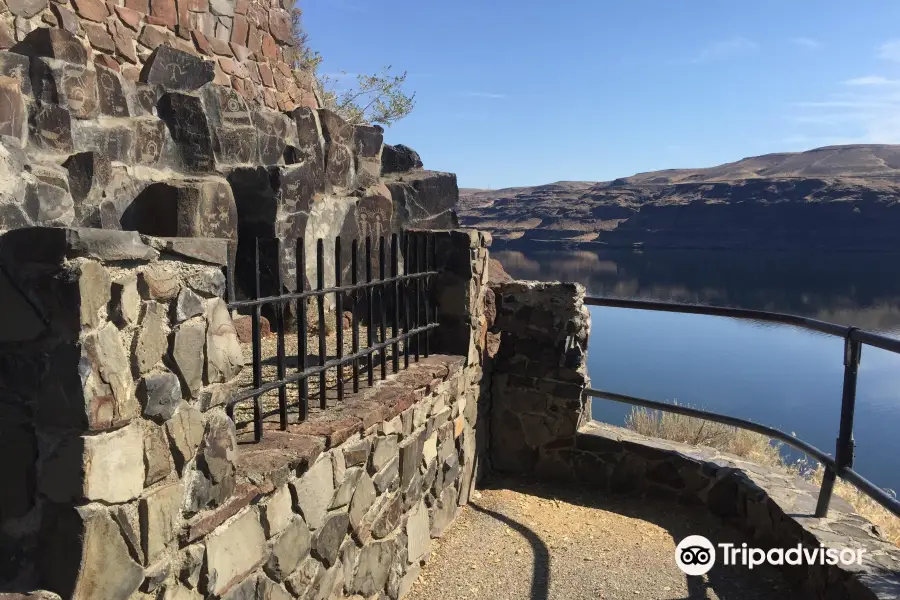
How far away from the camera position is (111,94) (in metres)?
4.15

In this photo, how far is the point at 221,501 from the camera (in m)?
1.94

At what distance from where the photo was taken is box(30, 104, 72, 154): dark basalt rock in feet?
11.6

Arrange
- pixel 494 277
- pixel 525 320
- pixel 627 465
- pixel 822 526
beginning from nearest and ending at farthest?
pixel 822 526 < pixel 627 465 < pixel 525 320 < pixel 494 277

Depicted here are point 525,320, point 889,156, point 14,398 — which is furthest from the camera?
point 889,156

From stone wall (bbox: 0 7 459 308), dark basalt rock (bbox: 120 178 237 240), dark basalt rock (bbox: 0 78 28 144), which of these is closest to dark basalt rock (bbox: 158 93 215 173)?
stone wall (bbox: 0 7 459 308)

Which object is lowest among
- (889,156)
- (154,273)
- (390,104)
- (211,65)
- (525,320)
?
(525,320)

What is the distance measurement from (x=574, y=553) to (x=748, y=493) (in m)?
1.06

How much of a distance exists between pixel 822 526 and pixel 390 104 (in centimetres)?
837

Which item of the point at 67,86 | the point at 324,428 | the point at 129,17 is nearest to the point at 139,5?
the point at 129,17

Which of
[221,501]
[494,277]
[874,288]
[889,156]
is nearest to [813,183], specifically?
[874,288]

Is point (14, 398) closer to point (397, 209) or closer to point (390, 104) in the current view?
point (397, 209)

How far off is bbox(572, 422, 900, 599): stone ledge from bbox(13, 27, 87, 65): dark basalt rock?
13.1 feet

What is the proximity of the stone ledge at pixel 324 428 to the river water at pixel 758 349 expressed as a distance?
9.21m

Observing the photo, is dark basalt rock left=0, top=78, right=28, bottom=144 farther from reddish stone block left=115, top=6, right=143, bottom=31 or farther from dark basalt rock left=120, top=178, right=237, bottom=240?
reddish stone block left=115, top=6, right=143, bottom=31
